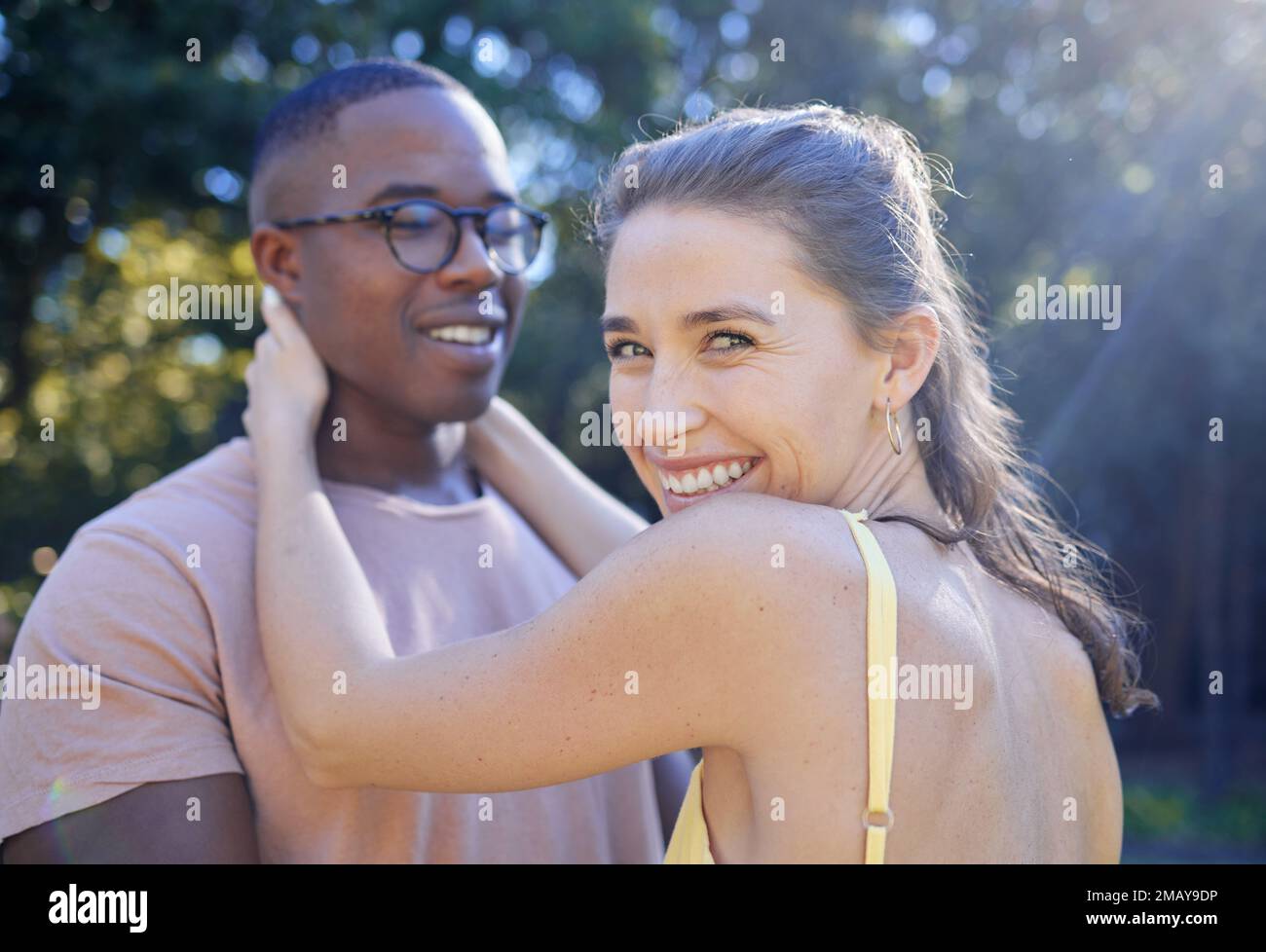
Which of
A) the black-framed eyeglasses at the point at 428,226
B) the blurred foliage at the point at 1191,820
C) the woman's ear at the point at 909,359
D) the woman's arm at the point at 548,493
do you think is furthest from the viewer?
the blurred foliage at the point at 1191,820

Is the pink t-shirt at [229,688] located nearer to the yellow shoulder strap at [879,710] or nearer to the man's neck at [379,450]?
the man's neck at [379,450]

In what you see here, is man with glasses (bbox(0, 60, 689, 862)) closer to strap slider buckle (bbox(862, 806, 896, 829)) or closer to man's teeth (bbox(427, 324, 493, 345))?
man's teeth (bbox(427, 324, 493, 345))

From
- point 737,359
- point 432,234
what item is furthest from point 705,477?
point 432,234

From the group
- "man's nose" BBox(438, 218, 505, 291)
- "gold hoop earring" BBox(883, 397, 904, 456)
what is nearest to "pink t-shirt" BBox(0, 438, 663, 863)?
"man's nose" BBox(438, 218, 505, 291)

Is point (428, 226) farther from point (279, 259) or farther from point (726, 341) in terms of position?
point (726, 341)

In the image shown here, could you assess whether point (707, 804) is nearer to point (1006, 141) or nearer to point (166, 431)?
point (1006, 141)

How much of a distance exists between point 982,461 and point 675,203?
77 cm

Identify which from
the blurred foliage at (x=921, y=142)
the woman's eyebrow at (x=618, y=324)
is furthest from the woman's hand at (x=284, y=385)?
the blurred foliage at (x=921, y=142)

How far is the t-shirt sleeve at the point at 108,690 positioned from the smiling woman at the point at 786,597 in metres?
0.19

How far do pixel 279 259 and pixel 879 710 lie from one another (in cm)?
202

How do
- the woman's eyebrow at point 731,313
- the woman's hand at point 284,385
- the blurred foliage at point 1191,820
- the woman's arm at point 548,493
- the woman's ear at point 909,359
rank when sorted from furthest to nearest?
the blurred foliage at point 1191,820 → the woman's arm at point 548,493 → the woman's hand at point 284,385 → the woman's ear at point 909,359 → the woman's eyebrow at point 731,313

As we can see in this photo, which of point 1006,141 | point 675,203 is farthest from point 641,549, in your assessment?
point 1006,141

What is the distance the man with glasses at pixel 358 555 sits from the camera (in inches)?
86.6

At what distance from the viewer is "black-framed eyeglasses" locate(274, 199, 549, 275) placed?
9.48 ft
